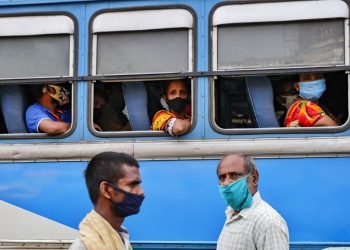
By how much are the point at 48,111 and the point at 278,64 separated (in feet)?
5.94

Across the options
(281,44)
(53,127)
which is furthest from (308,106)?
(53,127)

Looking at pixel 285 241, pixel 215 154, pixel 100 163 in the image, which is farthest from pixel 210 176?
pixel 100 163

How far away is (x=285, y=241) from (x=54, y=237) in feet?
7.35

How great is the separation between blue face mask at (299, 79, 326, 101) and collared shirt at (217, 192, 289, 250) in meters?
1.60

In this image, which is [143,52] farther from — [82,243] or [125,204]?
[82,243]

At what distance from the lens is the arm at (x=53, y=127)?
541 cm

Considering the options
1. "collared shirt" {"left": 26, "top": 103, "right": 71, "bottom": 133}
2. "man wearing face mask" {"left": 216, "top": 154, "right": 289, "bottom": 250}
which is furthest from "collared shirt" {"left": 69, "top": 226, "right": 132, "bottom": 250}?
"collared shirt" {"left": 26, "top": 103, "right": 71, "bottom": 133}

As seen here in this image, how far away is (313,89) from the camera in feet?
17.0

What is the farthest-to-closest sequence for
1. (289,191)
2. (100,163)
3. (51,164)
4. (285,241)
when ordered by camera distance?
(51,164) < (289,191) < (285,241) < (100,163)

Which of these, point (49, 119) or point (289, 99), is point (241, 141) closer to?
point (289, 99)

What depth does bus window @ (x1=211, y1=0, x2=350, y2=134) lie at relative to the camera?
16.8ft

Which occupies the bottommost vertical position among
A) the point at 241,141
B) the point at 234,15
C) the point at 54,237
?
the point at 54,237

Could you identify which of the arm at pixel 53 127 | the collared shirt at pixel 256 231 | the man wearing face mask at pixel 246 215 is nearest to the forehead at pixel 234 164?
the man wearing face mask at pixel 246 215

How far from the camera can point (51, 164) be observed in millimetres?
5375
